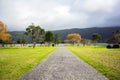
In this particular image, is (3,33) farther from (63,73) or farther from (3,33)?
(63,73)

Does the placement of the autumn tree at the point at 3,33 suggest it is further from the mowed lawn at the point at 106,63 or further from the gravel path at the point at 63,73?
the gravel path at the point at 63,73

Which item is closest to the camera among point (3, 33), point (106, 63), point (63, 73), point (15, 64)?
point (63, 73)

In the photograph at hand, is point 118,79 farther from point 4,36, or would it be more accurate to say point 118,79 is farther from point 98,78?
point 4,36

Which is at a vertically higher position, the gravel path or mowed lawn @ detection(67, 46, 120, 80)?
the gravel path

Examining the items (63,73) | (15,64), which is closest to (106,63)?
(63,73)

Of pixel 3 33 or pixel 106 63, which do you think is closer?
pixel 106 63

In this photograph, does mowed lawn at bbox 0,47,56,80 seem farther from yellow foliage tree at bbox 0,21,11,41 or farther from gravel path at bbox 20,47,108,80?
yellow foliage tree at bbox 0,21,11,41

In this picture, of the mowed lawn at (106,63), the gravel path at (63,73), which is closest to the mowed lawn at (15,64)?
the gravel path at (63,73)

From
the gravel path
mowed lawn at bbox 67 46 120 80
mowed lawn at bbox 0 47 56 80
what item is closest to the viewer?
the gravel path

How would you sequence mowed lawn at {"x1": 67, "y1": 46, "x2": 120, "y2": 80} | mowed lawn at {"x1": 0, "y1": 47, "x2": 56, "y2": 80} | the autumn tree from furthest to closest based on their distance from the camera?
the autumn tree → mowed lawn at {"x1": 67, "y1": 46, "x2": 120, "y2": 80} → mowed lawn at {"x1": 0, "y1": 47, "x2": 56, "y2": 80}

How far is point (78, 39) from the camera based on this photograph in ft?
577

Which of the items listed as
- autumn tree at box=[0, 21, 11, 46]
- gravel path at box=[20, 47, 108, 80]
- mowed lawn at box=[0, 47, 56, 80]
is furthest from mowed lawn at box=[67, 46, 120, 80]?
autumn tree at box=[0, 21, 11, 46]

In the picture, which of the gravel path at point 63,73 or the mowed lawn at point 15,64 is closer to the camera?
the gravel path at point 63,73

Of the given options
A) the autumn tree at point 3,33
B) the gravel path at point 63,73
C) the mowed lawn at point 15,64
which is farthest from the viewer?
the autumn tree at point 3,33
